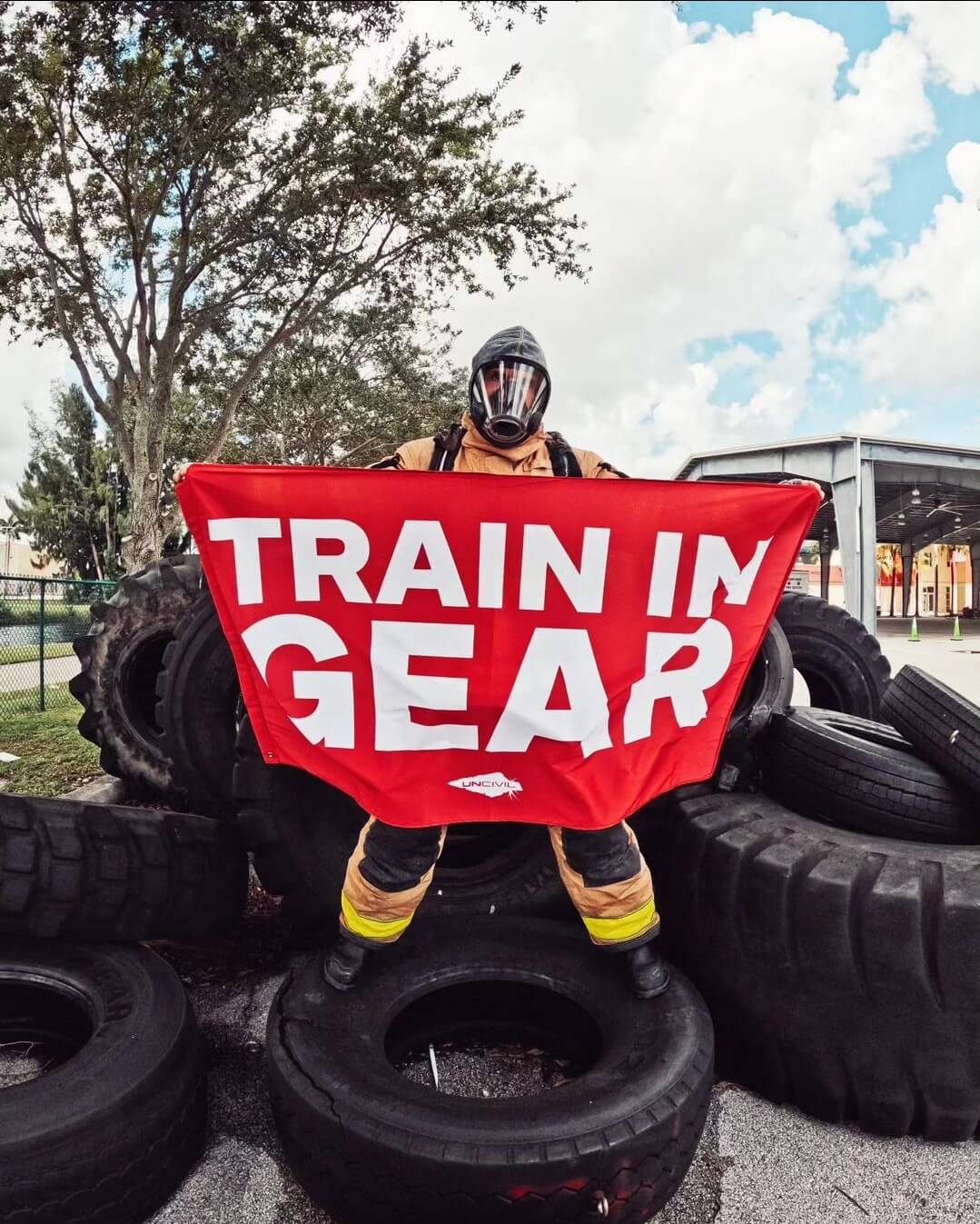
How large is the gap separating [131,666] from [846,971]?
4.67m

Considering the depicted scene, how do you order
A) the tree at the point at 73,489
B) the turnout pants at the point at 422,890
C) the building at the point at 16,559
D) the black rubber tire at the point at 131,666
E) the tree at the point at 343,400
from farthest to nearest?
1. the building at the point at 16,559
2. the tree at the point at 73,489
3. the tree at the point at 343,400
4. the black rubber tire at the point at 131,666
5. the turnout pants at the point at 422,890

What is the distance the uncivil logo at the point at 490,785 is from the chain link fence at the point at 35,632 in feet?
24.9

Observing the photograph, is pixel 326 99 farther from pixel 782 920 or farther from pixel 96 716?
pixel 782 920

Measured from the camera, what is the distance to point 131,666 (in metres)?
5.41

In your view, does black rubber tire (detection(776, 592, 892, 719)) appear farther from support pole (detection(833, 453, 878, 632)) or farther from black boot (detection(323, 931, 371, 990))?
support pole (detection(833, 453, 878, 632))

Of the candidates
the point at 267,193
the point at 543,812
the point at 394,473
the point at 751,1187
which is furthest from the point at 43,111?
the point at 751,1187

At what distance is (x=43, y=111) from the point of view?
37.8ft

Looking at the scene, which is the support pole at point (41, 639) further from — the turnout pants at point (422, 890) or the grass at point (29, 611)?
the turnout pants at point (422, 890)

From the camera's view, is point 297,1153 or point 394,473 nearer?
point 297,1153

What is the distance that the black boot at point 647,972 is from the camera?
2.53 m

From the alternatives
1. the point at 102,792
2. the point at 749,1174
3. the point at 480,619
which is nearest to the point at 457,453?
the point at 480,619

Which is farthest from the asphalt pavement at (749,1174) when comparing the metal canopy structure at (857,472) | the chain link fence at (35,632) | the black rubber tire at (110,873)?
the metal canopy structure at (857,472)

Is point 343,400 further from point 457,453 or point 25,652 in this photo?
point 457,453

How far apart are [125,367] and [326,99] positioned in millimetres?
5930
